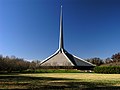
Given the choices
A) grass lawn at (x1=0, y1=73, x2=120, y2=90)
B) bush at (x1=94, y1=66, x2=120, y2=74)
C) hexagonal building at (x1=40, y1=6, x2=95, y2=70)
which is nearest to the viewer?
grass lawn at (x1=0, y1=73, x2=120, y2=90)

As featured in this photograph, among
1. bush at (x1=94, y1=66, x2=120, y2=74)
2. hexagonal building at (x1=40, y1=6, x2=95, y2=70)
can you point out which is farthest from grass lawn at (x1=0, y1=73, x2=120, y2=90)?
hexagonal building at (x1=40, y1=6, x2=95, y2=70)

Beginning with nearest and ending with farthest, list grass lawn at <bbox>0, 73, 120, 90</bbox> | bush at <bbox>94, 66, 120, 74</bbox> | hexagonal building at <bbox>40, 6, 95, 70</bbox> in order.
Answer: grass lawn at <bbox>0, 73, 120, 90</bbox>
bush at <bbox>94, 66, 120, 74</bbox>
hexagonal building at <bbox>40, 6, 95, 70</bbox>

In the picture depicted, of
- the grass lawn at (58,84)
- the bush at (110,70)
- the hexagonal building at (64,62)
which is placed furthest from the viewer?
the hexagonal building at (64,62)

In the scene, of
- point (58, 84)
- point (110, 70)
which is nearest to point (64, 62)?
point (110, 70)

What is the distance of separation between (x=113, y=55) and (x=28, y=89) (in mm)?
72770

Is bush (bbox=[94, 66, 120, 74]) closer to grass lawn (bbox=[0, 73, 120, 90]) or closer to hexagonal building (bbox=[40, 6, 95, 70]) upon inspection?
hexagonal building (bbox=[40, 6, 95, 70])

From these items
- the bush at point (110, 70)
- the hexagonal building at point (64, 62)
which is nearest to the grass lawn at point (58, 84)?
the bush at point (110, 70)

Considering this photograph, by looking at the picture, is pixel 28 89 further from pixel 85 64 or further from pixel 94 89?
pixel 85 64

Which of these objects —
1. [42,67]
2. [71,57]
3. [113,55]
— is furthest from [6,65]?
[113,55]

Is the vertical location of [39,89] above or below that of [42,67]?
below

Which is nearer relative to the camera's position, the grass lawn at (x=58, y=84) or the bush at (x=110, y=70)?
the grass lawn at (x=58, y=84)

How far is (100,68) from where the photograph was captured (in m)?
53.9

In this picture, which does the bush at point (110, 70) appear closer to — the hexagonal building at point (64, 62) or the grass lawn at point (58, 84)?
the hexagonal building at point (64, 62)

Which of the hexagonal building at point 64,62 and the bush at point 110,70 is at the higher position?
the hexagonal building at point 64,62
